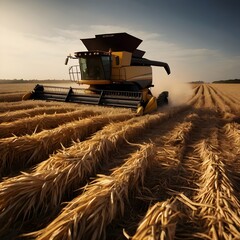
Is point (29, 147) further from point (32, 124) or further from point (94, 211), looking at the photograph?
point (94, 211)

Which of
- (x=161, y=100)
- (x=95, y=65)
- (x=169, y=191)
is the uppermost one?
(x=95, y=65)

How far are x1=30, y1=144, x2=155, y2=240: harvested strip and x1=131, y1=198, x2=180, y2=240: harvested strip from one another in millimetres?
388

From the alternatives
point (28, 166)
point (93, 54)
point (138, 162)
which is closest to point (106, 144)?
point (138, 162)

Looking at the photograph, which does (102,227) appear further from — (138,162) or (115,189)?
(138,162)

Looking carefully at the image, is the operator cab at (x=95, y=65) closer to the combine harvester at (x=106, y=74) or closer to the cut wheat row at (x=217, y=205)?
the combine harvester at (x=106, y=74)

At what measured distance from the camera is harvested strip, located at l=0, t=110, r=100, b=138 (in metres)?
6.44

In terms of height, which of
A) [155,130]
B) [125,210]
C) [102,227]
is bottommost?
[155,130]

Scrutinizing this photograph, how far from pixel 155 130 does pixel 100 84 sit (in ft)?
20.1

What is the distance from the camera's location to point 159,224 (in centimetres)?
267

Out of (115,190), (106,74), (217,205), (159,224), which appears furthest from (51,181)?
(106,74)

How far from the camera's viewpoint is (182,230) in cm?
287

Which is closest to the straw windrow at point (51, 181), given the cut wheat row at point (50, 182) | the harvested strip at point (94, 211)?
the cut wheat row at point (50, 182)

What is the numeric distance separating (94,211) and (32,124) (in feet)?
16.0

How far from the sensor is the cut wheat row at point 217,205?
276 cm
